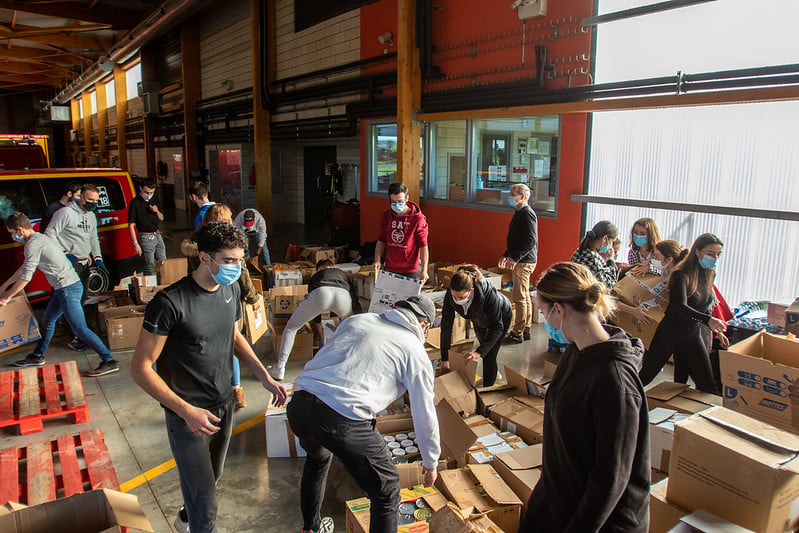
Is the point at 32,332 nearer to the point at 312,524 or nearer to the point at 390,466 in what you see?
the point at 312,524

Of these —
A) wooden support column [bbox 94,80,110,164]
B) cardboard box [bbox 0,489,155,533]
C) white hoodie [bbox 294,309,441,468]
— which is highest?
wooden support column [bbox 94,80,110,164]

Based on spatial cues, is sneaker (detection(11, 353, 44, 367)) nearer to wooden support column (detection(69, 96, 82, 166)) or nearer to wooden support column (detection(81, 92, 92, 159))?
wooden support column (detection(81, 92, 92, 159))

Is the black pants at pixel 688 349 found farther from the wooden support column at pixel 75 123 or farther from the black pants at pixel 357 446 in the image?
the wooden support column at pixel 75 123

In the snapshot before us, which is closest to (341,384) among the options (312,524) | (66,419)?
(312,524)

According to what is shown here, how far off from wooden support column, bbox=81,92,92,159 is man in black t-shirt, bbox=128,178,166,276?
26257 mm

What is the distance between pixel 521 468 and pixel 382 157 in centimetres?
797

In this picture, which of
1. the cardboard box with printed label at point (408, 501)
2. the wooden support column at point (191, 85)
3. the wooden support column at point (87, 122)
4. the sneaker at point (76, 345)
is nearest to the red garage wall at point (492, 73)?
the cardboard box with printed label at point (408, 501)

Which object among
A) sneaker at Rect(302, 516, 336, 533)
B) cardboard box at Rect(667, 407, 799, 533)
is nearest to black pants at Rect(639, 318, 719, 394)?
cardboard box at Rect(667, 407, 799, 533)

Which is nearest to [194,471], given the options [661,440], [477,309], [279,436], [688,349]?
[279,436]

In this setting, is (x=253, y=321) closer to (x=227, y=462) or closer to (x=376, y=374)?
(x=227, y=462)

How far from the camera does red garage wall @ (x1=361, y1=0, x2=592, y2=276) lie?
6609mm

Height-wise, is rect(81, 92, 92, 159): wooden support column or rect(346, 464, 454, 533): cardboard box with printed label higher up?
rect(81, 92, 92, 159): wooden support column

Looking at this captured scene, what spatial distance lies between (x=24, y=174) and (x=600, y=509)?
7709mm

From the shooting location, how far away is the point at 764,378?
3.37 m
